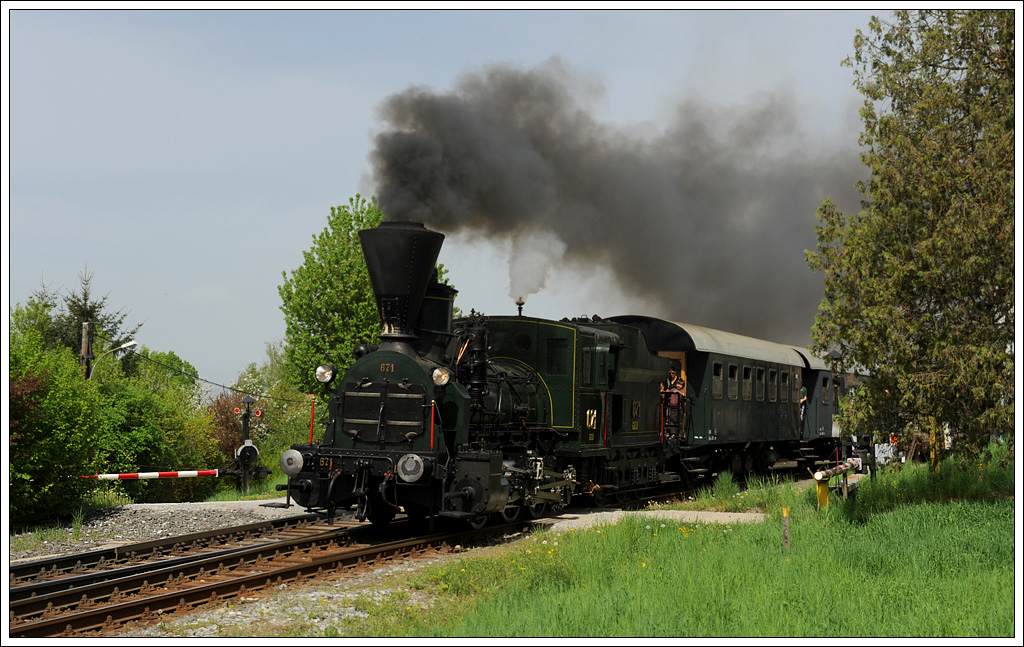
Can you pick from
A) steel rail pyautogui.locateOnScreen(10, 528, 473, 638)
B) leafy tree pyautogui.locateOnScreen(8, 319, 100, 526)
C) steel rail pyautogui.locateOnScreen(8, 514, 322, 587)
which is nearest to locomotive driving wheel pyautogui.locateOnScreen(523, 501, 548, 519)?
steel rail pyautogui.locateOnScreen(10, 528, 473, 638)

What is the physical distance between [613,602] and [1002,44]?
10.3m

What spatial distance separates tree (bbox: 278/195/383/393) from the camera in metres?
Answer: 29.1

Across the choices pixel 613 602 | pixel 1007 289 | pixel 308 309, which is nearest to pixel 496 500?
pixel 613 602

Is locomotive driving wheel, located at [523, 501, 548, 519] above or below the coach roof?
below

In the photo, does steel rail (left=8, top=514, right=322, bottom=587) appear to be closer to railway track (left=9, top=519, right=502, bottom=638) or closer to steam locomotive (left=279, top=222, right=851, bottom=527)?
railway track (left=9, top=519, right=502, bottom=638)

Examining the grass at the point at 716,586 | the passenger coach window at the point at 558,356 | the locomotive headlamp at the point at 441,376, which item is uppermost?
the passenger coach window at the point at 558,356

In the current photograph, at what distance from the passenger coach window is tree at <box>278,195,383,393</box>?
14993mm

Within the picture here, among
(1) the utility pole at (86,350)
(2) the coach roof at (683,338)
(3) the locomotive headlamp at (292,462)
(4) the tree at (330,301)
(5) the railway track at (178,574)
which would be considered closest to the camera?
(5) the railway track at (178,574)

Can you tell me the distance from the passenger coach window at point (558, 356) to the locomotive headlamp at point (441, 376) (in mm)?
3000

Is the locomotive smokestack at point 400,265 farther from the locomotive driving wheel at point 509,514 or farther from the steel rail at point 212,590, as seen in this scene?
the locomotive driving wheel at point 509,514

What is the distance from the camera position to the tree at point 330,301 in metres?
29.1

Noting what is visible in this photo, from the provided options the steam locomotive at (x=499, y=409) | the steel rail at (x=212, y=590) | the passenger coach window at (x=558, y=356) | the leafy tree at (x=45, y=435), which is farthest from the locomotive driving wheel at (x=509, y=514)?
the leafy tree at (x=45, y=435)

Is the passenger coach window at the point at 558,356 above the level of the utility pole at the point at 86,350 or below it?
below

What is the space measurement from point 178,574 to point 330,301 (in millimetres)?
19661
